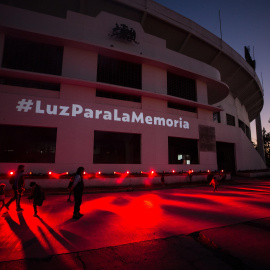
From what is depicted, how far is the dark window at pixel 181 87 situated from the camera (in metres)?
18.3

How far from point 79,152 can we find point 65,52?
851cm

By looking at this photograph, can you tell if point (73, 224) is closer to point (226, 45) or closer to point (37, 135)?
point (37, 135)

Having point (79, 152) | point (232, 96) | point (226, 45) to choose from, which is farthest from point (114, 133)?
point (232, 96)

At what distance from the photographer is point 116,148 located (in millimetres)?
15797

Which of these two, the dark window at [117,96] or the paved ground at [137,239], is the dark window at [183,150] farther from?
the paved ground at [137,239]

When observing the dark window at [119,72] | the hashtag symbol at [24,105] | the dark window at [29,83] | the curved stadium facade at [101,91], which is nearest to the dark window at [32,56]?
the curved stadium facade at [101,91]

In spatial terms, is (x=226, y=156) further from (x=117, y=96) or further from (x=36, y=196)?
(x=36, y=196)

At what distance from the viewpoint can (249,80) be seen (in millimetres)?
31672

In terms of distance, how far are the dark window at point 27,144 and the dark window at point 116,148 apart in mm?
3672

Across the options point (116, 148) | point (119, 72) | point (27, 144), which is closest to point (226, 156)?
point (116, 148)

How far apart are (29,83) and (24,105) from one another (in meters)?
2.25

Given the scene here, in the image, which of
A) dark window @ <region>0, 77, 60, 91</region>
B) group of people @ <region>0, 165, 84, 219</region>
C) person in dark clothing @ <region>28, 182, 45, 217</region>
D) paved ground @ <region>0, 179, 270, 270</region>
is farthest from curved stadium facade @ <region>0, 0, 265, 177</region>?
paved ground @ <region>0, 179, 270, 270</region>

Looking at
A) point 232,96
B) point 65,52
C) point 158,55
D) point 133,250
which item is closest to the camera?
point 133,250

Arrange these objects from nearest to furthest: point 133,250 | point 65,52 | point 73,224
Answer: point 133,250 < point 73,224 < point 65,52
